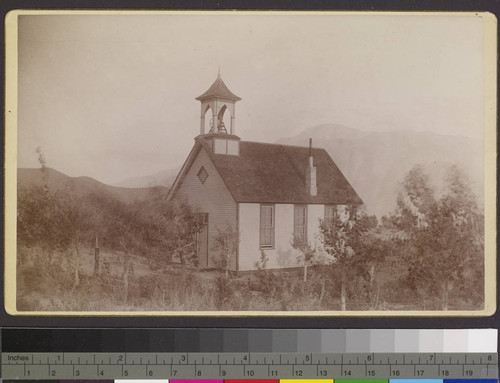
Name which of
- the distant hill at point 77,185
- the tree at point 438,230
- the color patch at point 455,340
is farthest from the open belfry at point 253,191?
the color patch at point 455,340

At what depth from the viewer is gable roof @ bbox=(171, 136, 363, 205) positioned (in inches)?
87.7

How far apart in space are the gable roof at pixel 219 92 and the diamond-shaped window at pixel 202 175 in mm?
334

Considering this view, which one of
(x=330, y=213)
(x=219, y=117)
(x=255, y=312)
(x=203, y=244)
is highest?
(x=219, y=117)

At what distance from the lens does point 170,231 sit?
2.22 m

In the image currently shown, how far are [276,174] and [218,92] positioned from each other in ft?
1.54

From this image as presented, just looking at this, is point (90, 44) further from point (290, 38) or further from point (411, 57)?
point (411, 57)

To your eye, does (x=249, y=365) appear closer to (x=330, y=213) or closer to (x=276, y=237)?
(x=276, y=237)

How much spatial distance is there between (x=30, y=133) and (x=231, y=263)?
1.13 metres

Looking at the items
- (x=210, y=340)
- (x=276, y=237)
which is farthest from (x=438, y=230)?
(x=210, y=340)

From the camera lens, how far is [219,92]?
2197 mm

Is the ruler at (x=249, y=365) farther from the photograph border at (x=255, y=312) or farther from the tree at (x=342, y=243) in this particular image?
the tree at (x=342, y=243)

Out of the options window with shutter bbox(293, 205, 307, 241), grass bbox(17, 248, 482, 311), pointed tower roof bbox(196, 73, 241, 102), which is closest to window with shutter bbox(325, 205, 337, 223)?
window with shutter bbox(293, 205, 307, 241)

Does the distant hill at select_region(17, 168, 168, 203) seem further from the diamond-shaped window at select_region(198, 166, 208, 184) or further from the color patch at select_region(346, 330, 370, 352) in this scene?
the color patch at select_region(346, 330, 370, 352)

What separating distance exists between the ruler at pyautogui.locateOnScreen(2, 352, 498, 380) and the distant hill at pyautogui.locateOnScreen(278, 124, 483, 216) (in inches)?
28.4
